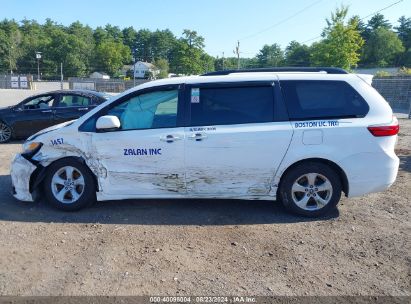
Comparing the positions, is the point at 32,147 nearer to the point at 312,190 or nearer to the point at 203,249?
the point at 203,249

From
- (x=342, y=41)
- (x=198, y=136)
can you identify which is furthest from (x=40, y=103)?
(x=342, y=41)

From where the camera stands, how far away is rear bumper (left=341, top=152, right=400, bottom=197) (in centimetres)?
457

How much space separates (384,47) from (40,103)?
8875cm

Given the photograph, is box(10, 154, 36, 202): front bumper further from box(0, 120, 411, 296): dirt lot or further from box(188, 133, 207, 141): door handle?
box(188, 133, 207, 141): door handle

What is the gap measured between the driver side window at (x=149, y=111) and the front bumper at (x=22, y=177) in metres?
1.29

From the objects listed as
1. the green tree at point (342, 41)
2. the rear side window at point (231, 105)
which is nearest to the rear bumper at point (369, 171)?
the rear side window at point (231, 105)

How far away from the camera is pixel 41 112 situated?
398 inches

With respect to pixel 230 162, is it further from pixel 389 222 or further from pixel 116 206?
pixel 389 222

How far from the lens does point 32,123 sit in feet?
33.3

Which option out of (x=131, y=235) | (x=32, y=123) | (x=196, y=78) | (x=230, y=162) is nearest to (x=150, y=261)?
(x=131, y=235)

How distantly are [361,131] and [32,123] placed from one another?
28.6 ft

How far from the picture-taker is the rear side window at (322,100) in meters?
4.61

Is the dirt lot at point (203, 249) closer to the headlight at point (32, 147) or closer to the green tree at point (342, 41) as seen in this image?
the headlight at point (32, 147)

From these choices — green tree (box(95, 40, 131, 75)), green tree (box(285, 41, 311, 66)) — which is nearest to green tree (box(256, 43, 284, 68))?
green tree (box(285, 41, 311, 66))
